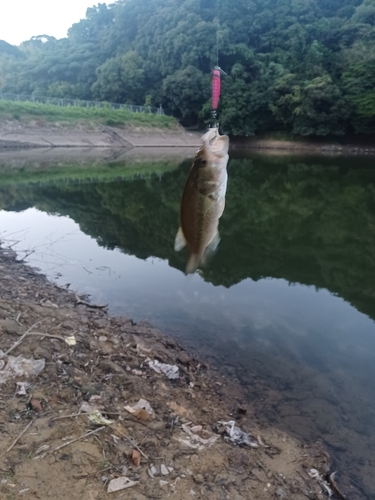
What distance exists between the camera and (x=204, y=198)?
1990 millimetres

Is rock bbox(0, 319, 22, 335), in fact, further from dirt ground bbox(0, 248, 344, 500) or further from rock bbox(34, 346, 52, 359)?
rock bbox(34, 346, 52, 359)

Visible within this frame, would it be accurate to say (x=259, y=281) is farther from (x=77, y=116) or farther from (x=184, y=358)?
(x=77, y=116)

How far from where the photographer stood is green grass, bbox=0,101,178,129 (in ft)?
121

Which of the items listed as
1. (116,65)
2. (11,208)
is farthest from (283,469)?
(116,65)

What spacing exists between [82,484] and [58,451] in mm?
335

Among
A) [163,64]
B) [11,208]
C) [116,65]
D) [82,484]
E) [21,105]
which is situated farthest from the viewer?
[116,65]

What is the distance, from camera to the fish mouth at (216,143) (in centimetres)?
187

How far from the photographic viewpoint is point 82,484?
2.76 meters

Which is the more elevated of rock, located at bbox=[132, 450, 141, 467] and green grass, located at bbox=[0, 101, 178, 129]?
green grass, located at bbox=[0, 101, 178, 129]

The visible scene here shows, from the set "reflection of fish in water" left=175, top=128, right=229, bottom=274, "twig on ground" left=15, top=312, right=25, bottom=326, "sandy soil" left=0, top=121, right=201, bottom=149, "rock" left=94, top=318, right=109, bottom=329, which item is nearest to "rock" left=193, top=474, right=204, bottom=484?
"reflection of fish in water" left=175, top=128, right=229, bottom=274

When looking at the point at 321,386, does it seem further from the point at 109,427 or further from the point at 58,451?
the point at 58,451

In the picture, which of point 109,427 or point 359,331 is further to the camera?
point 359,331

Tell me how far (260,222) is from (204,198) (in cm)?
1125

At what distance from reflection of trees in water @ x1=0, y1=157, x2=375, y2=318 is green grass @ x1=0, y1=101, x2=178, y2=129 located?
22.0m
